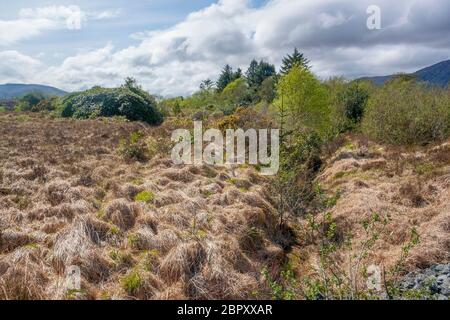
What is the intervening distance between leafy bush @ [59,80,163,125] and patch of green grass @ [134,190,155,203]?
16009 millimetres

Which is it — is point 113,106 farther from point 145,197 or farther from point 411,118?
point 411,118

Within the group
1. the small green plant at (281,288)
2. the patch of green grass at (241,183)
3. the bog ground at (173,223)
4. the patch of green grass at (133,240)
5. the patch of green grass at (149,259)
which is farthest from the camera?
the patch of green grass at (241,183)

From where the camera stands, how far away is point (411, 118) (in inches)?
527

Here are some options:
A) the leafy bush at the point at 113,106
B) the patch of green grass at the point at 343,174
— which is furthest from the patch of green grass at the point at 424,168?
the leafy bush at the point at 113,106

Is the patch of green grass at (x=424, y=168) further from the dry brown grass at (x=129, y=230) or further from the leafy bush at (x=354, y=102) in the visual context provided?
the leafy bush at (x=354, y=102)

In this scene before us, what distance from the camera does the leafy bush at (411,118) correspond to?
1291cm

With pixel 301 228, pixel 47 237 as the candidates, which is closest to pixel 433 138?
pixel 301 228

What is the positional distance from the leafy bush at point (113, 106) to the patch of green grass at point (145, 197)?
16009 mm

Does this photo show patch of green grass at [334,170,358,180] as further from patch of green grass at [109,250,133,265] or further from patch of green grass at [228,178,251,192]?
patch of green grass at [109,250,133,265]

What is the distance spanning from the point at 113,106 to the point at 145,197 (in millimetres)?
17701

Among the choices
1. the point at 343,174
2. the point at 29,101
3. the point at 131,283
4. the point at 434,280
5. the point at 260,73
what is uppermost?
the point at 260,73

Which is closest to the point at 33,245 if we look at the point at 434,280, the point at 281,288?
the point at 281,288

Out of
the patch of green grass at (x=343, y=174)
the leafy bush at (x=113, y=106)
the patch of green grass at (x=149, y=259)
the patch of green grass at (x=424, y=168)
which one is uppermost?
the leafy bush at (x=113, y=106)

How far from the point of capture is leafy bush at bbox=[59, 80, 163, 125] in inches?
885
